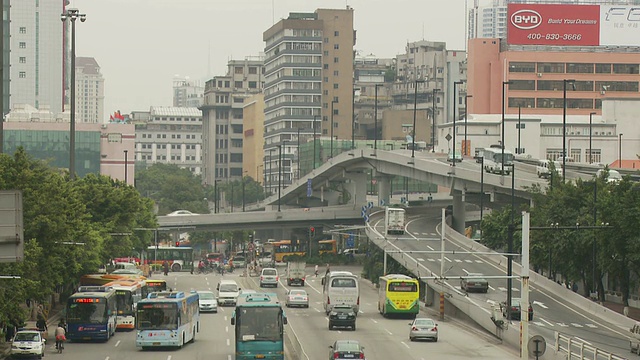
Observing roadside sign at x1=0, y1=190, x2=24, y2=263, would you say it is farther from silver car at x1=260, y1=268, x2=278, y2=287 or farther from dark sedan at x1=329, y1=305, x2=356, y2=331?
silver car at x1=260, y1=268, x2=278, y2=287

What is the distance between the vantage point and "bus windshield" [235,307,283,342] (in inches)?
2093

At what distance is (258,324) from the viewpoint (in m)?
53.3

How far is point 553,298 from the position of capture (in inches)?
3514

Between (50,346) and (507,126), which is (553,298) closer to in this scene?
(50,346)

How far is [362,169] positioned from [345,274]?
280ft

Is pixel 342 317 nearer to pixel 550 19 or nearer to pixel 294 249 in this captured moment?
pixel 294 249

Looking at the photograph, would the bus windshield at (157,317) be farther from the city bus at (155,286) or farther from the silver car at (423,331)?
the city bus at (155,286)

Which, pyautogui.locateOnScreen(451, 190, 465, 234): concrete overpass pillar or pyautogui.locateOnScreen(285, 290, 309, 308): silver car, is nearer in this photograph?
pyautogui.locateOnScreen(285, 290, 309, 308): silver car

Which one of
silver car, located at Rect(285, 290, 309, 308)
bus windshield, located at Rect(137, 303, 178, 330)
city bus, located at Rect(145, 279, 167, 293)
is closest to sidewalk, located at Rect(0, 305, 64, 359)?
city bus, located at Rect(145, 279, 167, 293)

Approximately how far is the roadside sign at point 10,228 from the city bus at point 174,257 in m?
118

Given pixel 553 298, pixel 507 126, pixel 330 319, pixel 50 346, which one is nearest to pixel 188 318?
pixel 50 346

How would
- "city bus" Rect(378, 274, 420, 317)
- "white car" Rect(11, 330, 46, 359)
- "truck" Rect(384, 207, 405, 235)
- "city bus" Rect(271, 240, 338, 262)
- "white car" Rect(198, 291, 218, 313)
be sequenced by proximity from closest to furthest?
"white car" Rect(11, 330, 46, 359) → "city bus" Rect(378, 274, 420, 317) → "white car" Rect(198, 291, 218, 313) → "truck" Rect(384, 207, 405, 235) → "city bus" Rect(271, 240, 338, 262)

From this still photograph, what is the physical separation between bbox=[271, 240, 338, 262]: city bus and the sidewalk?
7955cm

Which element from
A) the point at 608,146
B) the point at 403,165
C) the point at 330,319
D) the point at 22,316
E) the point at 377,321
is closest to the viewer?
the point at 22,316
